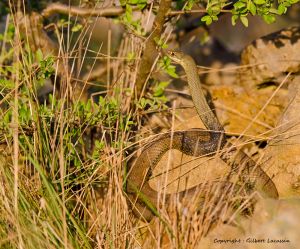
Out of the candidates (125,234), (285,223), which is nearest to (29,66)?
(125,234)

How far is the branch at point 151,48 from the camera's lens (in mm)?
5383

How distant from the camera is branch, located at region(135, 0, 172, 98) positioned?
17.7ft

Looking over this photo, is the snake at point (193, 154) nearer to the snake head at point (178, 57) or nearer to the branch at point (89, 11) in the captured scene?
the snake head at point (178, 57)

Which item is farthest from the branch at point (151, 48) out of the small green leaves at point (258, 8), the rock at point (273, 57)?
the rock at point (273, 57)

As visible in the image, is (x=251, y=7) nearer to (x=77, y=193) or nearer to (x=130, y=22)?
(x=130, y=22)

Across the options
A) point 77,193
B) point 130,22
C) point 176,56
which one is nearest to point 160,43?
point 176,56

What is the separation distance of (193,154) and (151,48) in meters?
1.03

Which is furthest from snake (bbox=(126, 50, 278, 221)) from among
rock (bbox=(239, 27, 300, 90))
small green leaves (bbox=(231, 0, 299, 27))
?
rock (bbox=(239, 27, 300, 90))

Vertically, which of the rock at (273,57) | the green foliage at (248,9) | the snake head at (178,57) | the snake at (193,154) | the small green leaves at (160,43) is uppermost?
the green foliage at (248,9)

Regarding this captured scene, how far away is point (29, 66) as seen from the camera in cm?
505

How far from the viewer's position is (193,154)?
5422 millimetres

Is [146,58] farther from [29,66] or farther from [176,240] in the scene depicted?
[176,240]

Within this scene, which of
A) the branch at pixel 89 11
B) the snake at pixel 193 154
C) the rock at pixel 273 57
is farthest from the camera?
the rock at pixel 273 57

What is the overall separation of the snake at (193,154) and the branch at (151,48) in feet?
0.96
